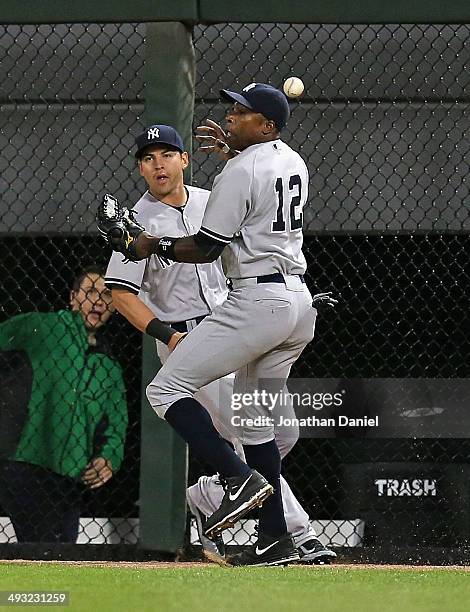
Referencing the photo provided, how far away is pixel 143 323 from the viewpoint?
5.07 metres

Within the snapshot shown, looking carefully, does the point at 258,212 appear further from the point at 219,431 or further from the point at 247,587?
the point at 247,587

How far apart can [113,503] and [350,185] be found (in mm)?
2084

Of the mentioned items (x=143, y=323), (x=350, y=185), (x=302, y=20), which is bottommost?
(x=143, y=323)

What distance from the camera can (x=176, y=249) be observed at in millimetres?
4664

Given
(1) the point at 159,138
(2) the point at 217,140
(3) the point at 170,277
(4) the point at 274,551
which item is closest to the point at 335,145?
(2) the point at 217,140

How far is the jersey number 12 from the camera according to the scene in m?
4.73

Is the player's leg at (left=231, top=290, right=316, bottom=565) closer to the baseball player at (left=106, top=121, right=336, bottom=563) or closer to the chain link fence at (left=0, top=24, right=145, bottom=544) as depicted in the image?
the baseball player at (left=106, top=121, right=336, bottom=563)

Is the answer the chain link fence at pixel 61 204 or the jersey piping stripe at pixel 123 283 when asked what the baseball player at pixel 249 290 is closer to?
the jersey piping stripe at pixel 123 283

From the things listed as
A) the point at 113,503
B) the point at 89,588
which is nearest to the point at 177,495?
the point at 113,503

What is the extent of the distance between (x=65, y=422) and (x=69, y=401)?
98 millimetres

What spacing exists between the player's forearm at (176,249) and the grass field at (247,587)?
3.52ft

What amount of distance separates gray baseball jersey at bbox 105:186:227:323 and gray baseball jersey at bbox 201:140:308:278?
1.51 ft

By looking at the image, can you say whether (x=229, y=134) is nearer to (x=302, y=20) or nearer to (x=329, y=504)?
(x=302, y=20)

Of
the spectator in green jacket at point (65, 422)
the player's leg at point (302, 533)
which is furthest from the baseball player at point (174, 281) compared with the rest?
the spectator in green jacket at point (65, 422)
